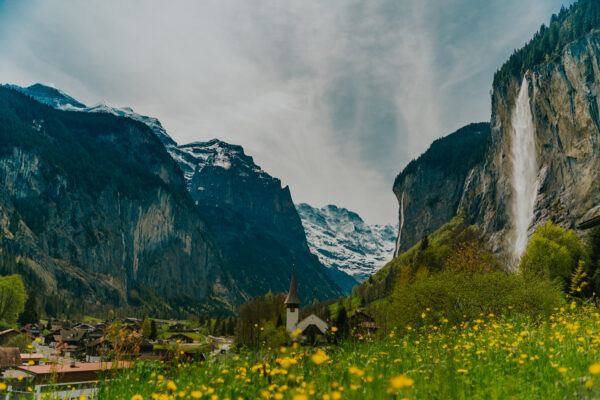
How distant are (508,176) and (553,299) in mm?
120264

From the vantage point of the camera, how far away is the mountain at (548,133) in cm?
8700

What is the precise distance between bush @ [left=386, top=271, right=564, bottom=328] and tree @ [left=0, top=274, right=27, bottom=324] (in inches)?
5087

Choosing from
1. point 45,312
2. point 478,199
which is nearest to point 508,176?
point 478,199

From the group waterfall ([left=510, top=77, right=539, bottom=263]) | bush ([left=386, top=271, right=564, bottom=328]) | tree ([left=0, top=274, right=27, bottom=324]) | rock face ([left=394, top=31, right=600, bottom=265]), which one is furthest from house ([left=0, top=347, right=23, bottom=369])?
waterfall ([left=510, top=77, right=539, bottom=263])

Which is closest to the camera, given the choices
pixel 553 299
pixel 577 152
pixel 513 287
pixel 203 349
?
pixel 203 349

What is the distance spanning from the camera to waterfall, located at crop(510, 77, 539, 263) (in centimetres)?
10731

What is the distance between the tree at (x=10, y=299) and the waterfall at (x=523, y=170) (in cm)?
14319

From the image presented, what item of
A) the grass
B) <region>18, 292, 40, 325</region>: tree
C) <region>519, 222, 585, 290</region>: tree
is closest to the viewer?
the grass

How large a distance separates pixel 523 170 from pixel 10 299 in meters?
158

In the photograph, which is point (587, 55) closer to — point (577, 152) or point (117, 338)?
point (577, 152)

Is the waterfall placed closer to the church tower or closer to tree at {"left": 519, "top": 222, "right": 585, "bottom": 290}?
tree at {"left": 519, "top": 222, "right": 585, "bottom": 290}

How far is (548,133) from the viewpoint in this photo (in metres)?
99.7

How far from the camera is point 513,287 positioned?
24.8 metres

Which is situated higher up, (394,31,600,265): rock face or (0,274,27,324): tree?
(394,31,600,265): rock face
